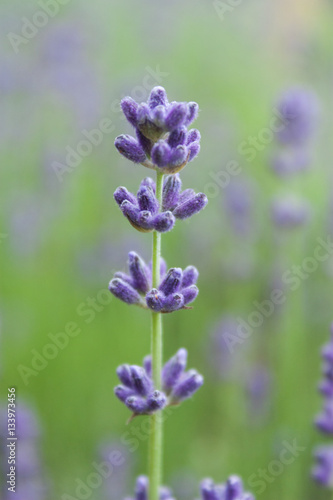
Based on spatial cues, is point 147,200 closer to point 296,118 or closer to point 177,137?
point 177,137

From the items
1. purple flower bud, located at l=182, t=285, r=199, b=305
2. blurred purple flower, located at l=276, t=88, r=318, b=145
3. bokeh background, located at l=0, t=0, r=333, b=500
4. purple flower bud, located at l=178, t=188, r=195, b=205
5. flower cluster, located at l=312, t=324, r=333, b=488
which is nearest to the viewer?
purple flower bud, located at l=182, t=285, r=199, b=305

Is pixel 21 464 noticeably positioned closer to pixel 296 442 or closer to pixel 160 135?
pixel 296 442

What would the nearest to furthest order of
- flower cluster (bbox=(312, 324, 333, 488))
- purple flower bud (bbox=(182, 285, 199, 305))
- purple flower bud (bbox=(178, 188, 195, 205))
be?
1. purple flower bud (bbox=(182, 285, 199, 305))
2. purple flower bud (bbox=(178, 188, 195, 205))
3. flower cluster (bbox=(312, 324, 333, 488))

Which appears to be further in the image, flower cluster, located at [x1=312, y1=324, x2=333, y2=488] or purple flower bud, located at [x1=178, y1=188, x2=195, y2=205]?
flower cluster, located at [x1=312, y1=324, x2=333, y2=488]

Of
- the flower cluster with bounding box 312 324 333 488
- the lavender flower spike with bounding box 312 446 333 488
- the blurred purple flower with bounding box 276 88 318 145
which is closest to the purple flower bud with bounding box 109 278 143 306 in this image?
the flower cluster with bounding box 312 324 333 488

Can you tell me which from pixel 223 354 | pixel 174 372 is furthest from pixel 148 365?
pixel 223 354

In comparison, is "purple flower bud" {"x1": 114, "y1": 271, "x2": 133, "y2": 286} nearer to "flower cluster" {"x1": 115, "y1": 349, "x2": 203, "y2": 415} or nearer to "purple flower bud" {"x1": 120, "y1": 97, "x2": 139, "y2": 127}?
"flower cluster" {"x1": 115, "y1": 349, "x2": 203, "y2": 415}

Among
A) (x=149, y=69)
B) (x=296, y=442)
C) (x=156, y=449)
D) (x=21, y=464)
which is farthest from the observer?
(x=149, y=69)

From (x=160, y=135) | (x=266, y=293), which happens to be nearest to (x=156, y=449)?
(x=160, y=135)
